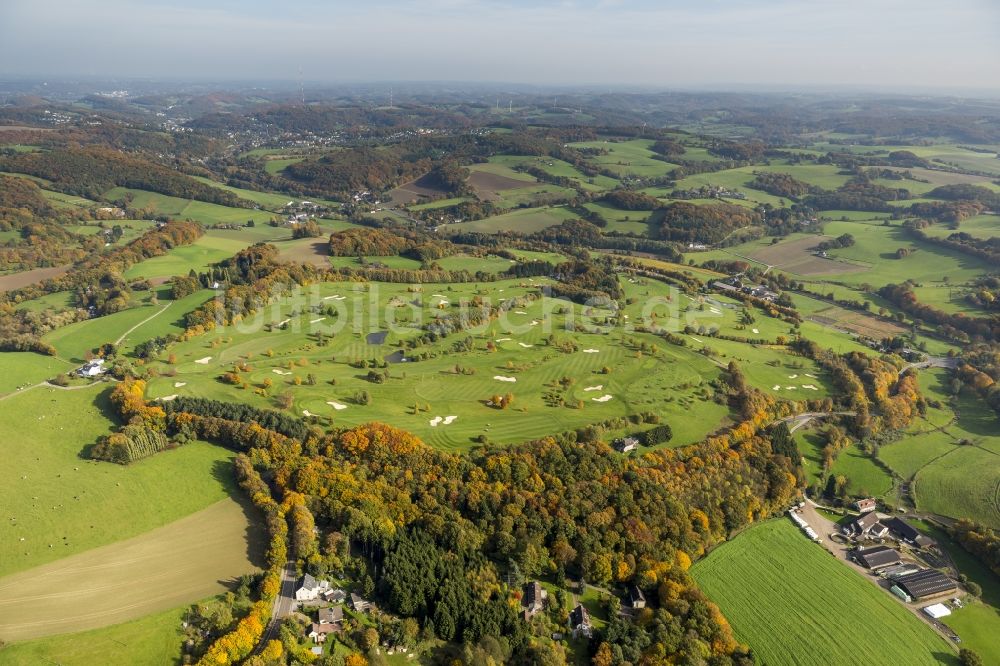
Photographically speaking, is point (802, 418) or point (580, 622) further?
point (802, 418)

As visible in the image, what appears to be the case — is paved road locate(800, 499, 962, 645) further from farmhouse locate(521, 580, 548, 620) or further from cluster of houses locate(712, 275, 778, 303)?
cluster of houses locate(712, 275, 778, 303)

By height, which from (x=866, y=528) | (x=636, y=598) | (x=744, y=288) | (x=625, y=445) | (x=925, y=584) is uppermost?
(x=744, y=288)

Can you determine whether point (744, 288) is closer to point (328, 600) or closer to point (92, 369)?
point (328, 600)

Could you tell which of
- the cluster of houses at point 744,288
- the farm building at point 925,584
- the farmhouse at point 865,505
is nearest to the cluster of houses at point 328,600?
the farm building at point 925,584

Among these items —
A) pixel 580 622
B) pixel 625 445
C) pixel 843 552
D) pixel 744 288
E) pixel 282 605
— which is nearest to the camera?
pixel 580 622

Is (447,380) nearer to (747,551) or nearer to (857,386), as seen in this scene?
(747,551)

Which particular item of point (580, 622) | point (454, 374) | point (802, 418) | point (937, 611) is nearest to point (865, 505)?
point (937, 611)

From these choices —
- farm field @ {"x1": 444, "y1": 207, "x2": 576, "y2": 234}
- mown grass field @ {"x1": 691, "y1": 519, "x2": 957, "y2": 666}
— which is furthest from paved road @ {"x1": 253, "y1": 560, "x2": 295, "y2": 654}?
farm field @ {"x1": 444, "y1": 207, "x2": 576, "y2": 234}

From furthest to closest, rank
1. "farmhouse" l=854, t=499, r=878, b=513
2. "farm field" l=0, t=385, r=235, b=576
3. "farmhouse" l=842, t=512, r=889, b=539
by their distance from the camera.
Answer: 1. "farmhouse" l=854, t=499, r=878, b=513
2. "farmhouse" l=842, t=512, r=889, b=539
3. "farm field" l=0, t=385, r=235, b=576
